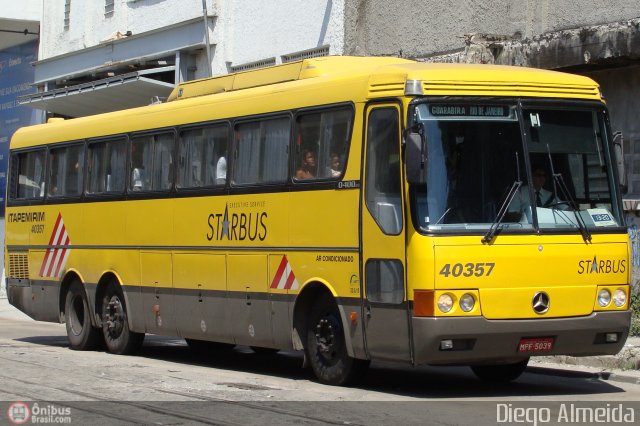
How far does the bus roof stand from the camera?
39.0 feet

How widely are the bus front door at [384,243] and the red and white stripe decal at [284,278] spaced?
1365 mm

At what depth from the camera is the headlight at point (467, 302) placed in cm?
1141

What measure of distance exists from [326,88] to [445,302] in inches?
117

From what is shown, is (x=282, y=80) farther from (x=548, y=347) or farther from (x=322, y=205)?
(x=548, y=347)

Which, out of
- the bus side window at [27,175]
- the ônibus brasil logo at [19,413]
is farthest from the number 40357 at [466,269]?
the bus side window at [27,175]

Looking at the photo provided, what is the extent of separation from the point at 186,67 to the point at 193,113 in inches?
509

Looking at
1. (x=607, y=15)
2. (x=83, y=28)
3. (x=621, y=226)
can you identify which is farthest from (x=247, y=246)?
(x=83, y=28)

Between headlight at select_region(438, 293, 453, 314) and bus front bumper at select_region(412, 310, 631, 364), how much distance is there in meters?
0.10

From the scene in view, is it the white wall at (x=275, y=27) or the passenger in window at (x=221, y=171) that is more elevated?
the white wall at (x=275, y=27)

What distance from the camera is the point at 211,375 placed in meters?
14.4

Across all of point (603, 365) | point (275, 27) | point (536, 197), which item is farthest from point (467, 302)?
point (275, 27)

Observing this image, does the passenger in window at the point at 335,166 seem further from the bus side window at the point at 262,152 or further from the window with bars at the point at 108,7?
the window with bars at the point at 108,7

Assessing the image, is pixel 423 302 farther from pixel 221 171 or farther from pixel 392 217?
pixel 221 171

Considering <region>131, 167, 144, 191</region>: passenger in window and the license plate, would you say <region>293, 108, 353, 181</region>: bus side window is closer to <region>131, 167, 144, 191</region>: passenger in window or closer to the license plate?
the license plate
